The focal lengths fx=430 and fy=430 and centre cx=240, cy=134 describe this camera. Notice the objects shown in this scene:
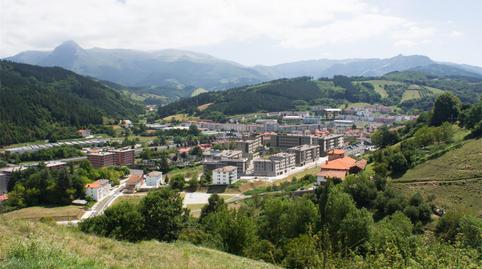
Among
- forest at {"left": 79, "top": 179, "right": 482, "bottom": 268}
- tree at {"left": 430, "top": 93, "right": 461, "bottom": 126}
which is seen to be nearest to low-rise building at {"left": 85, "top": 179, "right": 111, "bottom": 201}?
forest at {"left": 79, "top": 179, "right": 482, "bottom": 268}

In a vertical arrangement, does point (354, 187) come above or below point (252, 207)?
above

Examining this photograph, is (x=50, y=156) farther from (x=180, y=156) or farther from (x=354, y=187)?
(x=354, y=187)

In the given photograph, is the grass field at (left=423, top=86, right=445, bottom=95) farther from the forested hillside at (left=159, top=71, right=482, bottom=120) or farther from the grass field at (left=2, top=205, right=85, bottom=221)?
the grass field at (left=2, top=205, right=85, bottom=221)

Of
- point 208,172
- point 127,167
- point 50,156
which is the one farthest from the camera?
point 50,156

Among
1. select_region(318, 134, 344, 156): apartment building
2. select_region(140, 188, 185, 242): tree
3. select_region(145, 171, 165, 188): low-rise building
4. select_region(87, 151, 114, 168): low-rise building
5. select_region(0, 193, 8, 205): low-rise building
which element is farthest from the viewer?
select_region(318, 134, 344, 156): apartment building

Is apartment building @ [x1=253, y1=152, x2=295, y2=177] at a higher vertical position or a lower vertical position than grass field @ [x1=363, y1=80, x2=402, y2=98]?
lower

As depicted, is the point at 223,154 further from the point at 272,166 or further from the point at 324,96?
the point at 324,96

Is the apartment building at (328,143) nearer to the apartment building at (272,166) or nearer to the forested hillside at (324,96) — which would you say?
the apartment building at (272,166)

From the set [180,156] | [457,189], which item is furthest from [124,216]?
[180,156]
